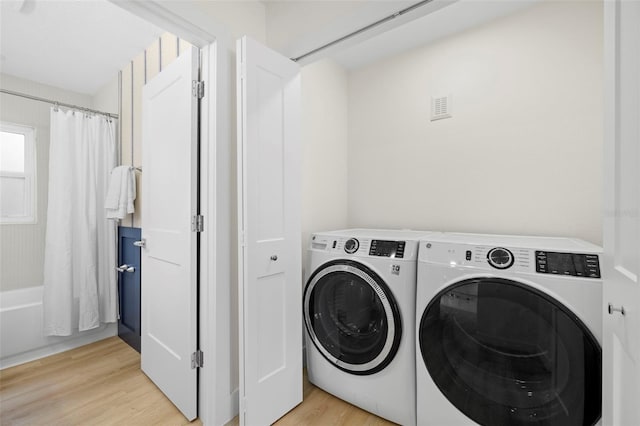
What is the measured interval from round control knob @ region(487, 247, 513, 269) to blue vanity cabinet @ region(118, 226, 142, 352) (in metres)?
2.40

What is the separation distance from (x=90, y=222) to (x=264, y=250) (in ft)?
6.82

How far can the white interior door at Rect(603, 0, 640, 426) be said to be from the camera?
0.67 m

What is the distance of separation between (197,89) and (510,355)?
1943 mm

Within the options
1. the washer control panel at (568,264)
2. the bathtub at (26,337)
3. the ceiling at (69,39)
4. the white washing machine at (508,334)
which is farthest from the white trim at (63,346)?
the washer control panel at (568,264)

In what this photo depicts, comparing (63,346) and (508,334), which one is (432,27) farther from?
(63,346)

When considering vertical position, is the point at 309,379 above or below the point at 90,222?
below

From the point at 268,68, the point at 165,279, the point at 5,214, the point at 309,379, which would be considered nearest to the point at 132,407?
the point at 165,279

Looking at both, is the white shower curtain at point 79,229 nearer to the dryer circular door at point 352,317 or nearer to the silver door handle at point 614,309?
the dryer circular door at point 352,317

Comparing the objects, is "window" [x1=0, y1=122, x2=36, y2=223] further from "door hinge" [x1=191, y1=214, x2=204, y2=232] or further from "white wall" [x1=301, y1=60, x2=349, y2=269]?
"white wall" [x1=301, y1=60, x2=349, y2=269]

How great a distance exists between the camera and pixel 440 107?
213cm

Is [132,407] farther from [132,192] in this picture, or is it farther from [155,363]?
[132,192]

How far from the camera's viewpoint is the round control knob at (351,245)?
165 cm

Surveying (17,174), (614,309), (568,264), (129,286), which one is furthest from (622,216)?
(17,174)

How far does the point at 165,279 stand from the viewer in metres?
1.77
